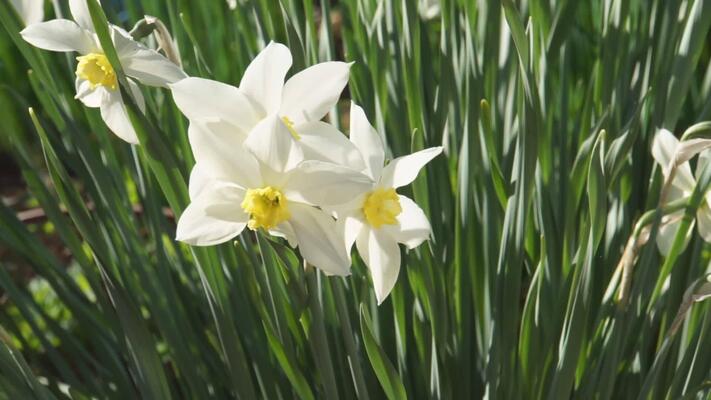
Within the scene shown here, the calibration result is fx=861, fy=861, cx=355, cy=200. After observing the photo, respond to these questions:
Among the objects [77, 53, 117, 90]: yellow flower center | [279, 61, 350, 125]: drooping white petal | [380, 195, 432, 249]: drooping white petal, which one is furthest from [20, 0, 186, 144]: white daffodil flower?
[380, 195, 432, 249]: drooping white petal

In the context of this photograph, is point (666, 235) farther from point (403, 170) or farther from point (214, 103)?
point (214, 103)

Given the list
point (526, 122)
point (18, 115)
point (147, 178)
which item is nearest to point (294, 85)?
point (526, 122)

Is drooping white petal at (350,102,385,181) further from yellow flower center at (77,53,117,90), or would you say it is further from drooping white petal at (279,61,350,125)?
yellow flower center at (77,53,117,90)

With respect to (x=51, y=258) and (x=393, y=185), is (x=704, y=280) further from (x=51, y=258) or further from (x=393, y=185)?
(x=51, y=258)

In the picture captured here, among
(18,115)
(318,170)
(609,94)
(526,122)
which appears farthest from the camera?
(18,115)

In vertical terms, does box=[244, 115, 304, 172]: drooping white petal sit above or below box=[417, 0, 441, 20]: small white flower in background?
below
